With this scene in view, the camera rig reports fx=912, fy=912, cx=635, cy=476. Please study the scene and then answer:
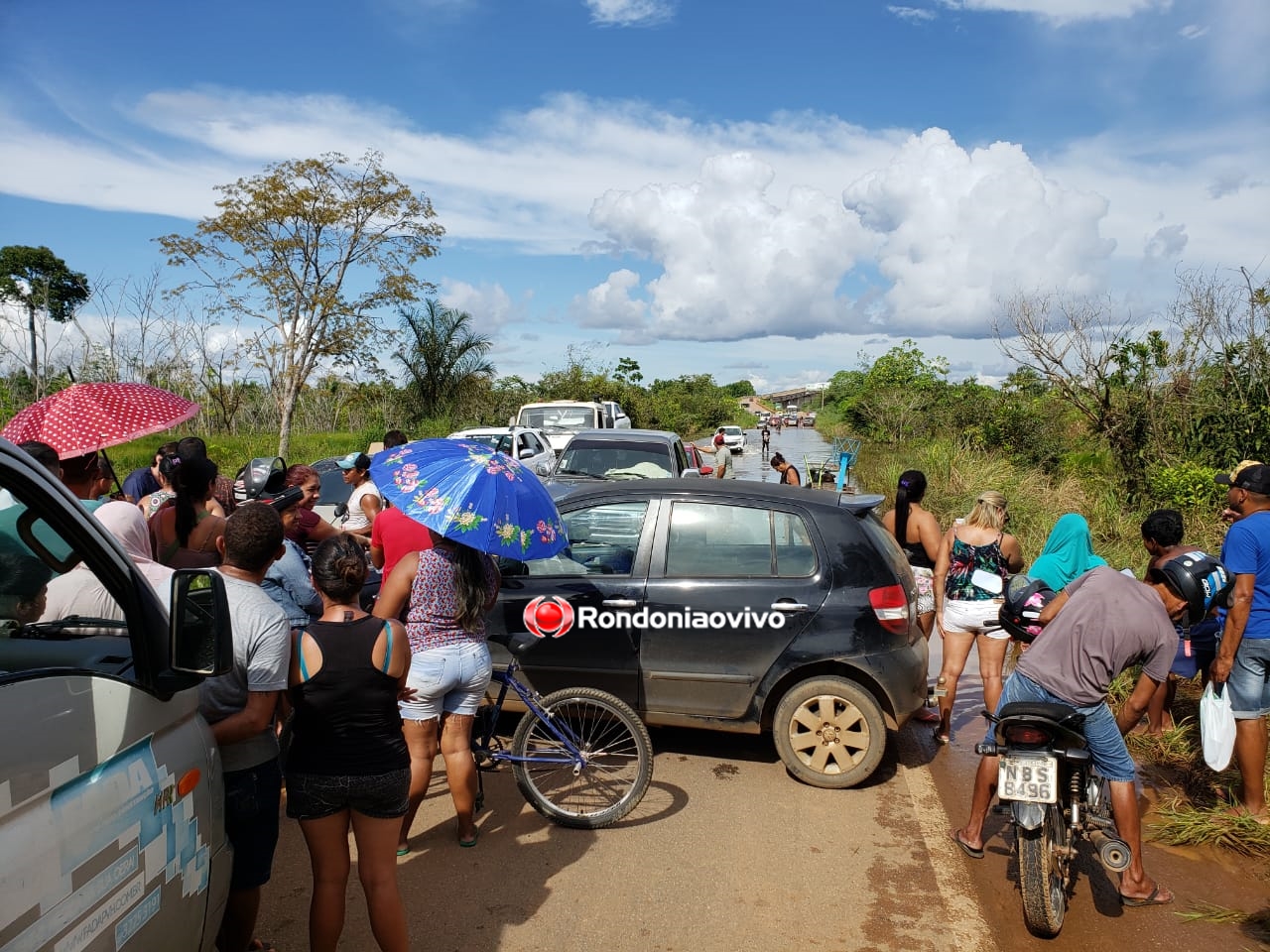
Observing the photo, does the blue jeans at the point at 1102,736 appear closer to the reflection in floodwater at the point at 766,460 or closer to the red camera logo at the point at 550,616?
the red camera logo at the point at 550,616

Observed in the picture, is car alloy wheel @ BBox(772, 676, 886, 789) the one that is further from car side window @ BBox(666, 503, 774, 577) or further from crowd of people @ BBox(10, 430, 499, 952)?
crowd of people @ BBox(10, 430, 499, 952)

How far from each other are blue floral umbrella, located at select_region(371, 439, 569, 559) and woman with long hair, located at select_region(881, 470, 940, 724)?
116 inches

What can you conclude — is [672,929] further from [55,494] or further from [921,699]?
[55,494]

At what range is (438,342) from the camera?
26.4 metres

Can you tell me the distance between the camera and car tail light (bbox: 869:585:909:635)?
16.5 feet

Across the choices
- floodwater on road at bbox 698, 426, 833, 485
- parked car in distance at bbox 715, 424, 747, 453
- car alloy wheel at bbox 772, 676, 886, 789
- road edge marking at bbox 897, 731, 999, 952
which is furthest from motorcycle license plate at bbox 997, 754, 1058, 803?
parked car in distance at bbox 715, 424, 747, 453

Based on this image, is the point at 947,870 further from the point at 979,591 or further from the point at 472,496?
the point at 472,496

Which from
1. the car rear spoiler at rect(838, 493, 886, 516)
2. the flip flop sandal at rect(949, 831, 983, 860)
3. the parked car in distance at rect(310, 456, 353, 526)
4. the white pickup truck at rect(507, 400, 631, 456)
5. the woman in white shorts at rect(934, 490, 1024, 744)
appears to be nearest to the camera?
the flip flop sandal at rect(949, 831, 983, 860)

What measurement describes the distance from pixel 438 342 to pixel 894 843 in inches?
931

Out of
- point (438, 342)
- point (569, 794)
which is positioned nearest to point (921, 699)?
point (569, 794)

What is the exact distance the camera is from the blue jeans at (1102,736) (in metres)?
3.79

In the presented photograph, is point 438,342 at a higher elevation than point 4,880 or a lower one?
higher

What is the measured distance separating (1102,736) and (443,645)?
111 inches

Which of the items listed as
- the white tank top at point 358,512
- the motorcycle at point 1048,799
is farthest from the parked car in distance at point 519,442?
the motorcycle at point 1048,799
